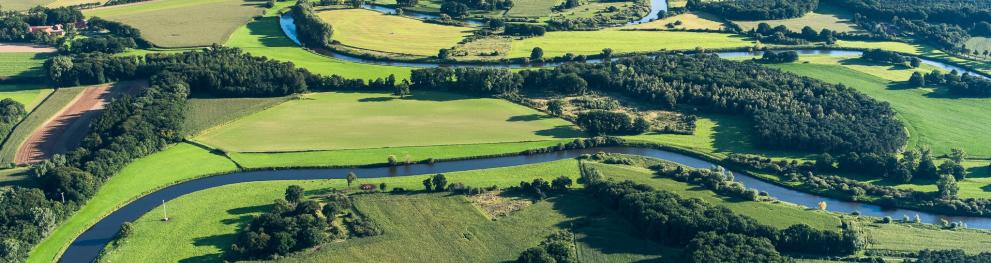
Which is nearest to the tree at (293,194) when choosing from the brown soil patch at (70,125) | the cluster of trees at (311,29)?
the brown soil patch at (70,125)

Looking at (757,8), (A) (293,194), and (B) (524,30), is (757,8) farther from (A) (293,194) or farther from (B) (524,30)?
(A) (293,194)

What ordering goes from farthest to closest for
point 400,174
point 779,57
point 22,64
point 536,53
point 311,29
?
point 311,29 → point 536,53 → point 779,57 → point 22,64 → point 400,174

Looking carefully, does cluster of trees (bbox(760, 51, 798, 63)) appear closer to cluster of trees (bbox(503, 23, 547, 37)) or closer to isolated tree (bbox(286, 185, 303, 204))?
cluster of trees (bbox(503, 23, 547, 37))

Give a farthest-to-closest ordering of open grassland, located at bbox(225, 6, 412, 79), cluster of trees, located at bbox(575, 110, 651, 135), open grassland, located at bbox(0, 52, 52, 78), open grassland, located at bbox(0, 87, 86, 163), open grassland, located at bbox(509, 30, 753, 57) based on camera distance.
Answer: open grassland, located at bbox(509, 30, 753, 57) → open grassland, located at bbox(225, 6, 412, 79) → open grassland, located at bbox(0, 52, 52, 78) → cluster of trees, located at bbox(575, 110, 651, 135) → open grassland, located at bbox(0, 87, 86, 163)

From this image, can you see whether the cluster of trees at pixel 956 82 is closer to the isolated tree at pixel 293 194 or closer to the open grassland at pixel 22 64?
the isolated tree at pixel 293 194

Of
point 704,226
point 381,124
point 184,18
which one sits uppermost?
point 184,18

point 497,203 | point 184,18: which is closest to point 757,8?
point 497,203

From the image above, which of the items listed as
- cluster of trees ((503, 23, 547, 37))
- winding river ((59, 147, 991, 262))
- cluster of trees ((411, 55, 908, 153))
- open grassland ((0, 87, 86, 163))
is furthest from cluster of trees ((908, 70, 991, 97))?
open grassland ((0, 87, 86, 163))
